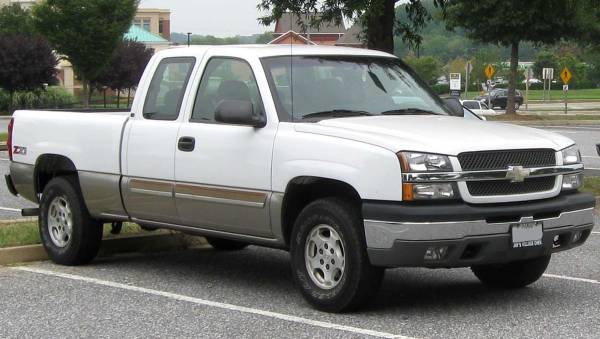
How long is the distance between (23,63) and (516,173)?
167 ft

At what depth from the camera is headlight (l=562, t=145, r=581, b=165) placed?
24.4ft

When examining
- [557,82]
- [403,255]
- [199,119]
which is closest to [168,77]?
[199,119]

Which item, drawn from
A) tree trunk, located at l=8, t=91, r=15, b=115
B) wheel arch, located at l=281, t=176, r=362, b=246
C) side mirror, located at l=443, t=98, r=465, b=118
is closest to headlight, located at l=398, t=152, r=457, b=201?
wheel arch, located at l=281, t=176, r=362, b=246

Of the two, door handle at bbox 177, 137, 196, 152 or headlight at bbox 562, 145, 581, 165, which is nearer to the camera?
headlight at bbox 562, 145, 581, 165

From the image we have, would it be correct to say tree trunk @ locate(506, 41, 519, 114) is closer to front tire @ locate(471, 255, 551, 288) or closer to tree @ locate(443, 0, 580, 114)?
tree @ locate(443, 0, 580, 114)

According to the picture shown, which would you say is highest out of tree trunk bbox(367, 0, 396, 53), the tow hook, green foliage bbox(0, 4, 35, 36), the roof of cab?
green foliage bbox(0, 4, 35, 36)

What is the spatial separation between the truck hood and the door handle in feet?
3.55

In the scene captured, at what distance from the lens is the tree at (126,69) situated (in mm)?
63938

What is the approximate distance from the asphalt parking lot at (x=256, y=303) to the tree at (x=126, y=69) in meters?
54.9

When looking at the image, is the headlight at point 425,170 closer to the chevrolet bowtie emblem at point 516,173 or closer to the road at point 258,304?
the chevrolet bowtie emblem at point 516,173

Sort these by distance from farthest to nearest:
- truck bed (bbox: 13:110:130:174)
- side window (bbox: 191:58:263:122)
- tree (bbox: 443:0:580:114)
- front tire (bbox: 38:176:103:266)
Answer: tree (bbox: 443:0:580:114) → front tire (bbox: 38:176:103:266) → truck bed (bbox: 13:110:130:174) → side window (bbox: 191:58:263:122)

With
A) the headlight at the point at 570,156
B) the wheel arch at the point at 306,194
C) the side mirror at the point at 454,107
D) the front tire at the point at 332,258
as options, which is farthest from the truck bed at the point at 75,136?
the headlight at the point at 570,156

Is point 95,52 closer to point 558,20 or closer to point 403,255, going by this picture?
point 558,20

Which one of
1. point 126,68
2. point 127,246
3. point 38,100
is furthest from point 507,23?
point 127,246
